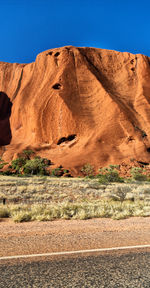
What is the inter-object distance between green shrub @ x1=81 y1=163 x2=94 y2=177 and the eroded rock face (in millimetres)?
1312

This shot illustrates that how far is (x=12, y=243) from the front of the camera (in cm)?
546

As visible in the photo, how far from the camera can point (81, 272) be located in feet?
12.1

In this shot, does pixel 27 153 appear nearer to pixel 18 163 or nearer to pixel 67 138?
pixel 18 163

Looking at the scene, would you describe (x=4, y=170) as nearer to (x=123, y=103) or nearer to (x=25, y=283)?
(x=123, y=103)

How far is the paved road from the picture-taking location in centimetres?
324

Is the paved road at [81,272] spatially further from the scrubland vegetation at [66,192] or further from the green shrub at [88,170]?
the green shrub at [88,170]

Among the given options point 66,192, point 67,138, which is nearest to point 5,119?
point 67,138

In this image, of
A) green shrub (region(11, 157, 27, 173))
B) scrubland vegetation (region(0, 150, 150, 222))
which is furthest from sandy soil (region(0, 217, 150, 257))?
green shrub (region(11, 157, 27, 173))

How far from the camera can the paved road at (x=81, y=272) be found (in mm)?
3240

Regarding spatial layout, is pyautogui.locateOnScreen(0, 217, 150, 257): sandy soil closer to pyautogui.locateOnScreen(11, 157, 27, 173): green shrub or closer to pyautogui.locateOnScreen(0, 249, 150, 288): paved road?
pyautogui.locateOnScreen(0, 249, 150, 288): paved road

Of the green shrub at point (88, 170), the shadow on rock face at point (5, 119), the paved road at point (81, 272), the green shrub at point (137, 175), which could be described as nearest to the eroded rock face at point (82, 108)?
the shadow on rock face at point (5, 119)

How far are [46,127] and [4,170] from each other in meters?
15.9

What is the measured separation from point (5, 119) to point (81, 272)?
7477 centimetres

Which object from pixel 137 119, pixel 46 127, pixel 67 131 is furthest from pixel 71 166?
pixel 137 119
